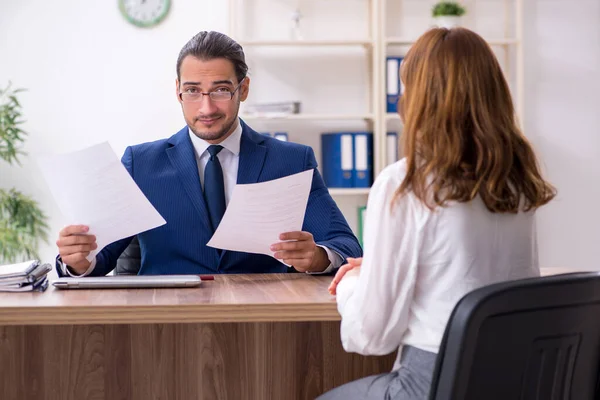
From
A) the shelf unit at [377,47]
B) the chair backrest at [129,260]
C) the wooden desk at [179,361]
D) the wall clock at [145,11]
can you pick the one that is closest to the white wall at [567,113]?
the shelf unit at [377,47]

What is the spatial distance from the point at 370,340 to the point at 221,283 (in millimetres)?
599

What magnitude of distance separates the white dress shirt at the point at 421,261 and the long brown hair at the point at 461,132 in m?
0.03

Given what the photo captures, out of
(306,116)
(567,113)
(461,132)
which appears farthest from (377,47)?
(461,132)

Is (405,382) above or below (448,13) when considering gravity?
below

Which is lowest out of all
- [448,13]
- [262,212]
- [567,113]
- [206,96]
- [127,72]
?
[262,212]

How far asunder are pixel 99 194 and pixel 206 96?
548 mm

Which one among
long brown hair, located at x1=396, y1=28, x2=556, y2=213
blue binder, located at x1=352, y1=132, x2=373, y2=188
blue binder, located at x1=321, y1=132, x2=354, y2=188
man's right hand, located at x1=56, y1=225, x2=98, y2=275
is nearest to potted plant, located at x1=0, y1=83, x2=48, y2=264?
blue binder, located at x1=321, y1=132, x2=354, y2=188

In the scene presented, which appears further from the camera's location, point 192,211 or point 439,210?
point 192,211

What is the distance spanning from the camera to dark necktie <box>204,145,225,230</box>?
7.62 ft

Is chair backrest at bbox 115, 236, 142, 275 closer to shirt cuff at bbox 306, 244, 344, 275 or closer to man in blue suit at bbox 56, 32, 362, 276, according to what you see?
man in blue suit at bbox 56, 32, 362, 276

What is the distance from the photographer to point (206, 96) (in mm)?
2336

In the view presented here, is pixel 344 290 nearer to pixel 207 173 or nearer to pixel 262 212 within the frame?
pixel 262 212

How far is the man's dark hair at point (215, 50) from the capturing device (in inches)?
93.0

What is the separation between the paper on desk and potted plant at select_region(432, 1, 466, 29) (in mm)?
2784
